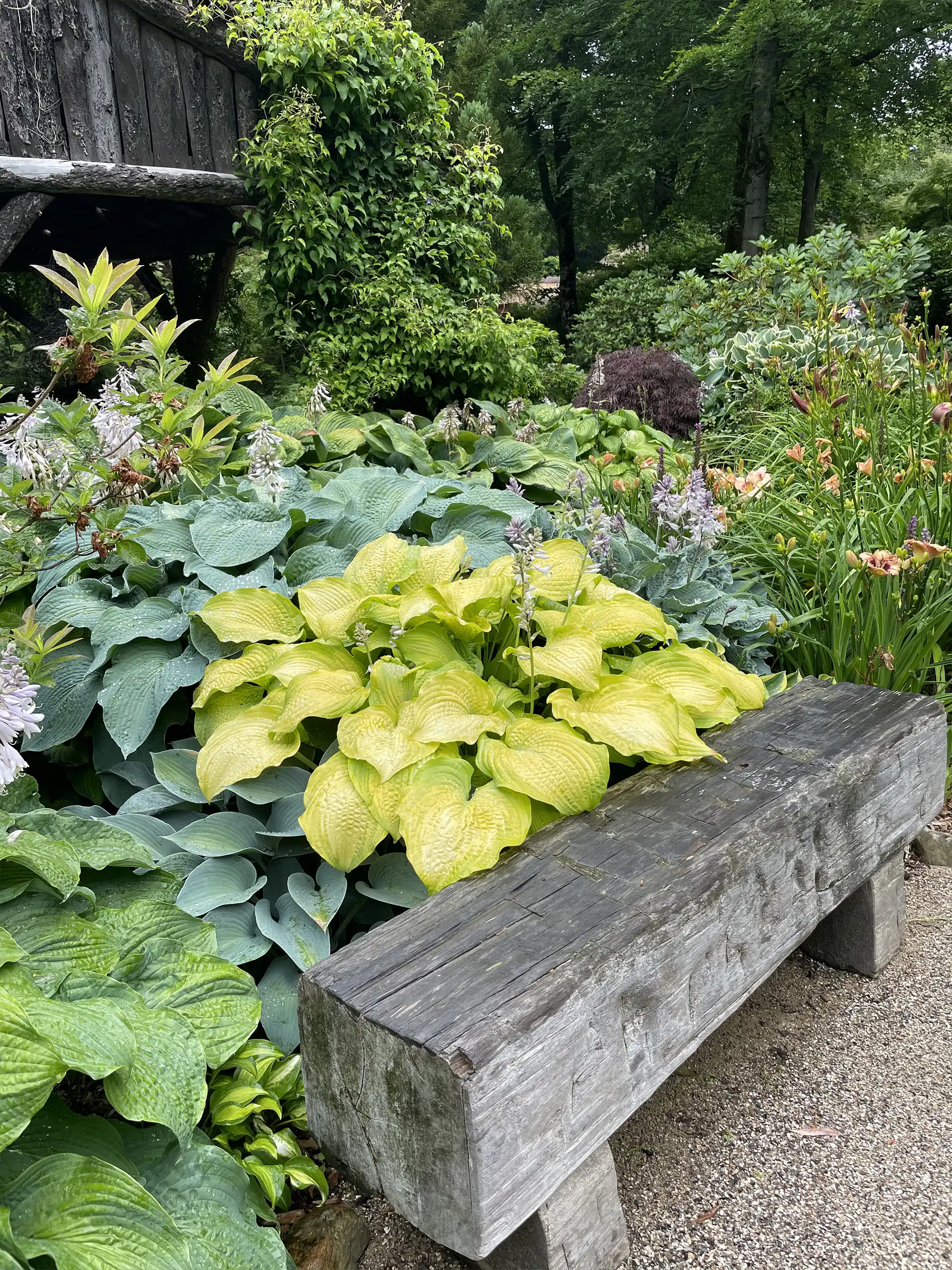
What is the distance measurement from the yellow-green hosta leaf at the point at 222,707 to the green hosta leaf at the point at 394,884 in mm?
484

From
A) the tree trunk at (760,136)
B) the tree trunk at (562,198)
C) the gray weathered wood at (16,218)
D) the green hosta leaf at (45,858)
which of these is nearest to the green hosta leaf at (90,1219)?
the green hosta leaf at (45,858)

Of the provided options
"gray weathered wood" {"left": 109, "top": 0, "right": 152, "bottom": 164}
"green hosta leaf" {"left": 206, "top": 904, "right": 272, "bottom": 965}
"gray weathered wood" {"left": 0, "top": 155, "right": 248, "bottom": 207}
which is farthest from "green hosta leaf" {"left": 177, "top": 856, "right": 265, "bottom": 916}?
"gray weathered wood" {"left": 109, "top": 0, "right": 152, "bottom": 164}

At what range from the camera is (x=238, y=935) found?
1.55 metres

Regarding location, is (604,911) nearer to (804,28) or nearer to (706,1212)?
(706,1212)

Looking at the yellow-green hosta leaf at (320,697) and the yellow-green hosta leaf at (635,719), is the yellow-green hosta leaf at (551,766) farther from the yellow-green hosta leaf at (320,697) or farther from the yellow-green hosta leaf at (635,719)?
the yellow-green hosta leaf at (320,697)

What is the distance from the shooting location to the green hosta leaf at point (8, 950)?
1053mm

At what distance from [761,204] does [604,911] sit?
12390mm

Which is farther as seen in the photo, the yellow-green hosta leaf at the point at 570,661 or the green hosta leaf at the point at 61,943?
the yellow-green hosta leaf at the point at 570,661

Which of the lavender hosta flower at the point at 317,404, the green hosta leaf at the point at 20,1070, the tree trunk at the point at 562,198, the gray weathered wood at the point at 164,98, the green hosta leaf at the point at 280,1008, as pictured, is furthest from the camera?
the tree trunk at the point at 562,198

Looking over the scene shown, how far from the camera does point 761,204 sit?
1155 centimetres

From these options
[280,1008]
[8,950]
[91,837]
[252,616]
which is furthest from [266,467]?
[8,950]

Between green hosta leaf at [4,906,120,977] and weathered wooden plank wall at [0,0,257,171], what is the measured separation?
4569 millimetres

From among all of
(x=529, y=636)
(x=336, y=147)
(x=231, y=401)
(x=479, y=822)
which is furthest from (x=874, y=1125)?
(x=336, y=147)

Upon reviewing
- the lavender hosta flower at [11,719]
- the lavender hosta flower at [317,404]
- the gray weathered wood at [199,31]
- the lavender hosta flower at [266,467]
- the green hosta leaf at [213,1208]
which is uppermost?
the gray weathered wood at [199,31]
